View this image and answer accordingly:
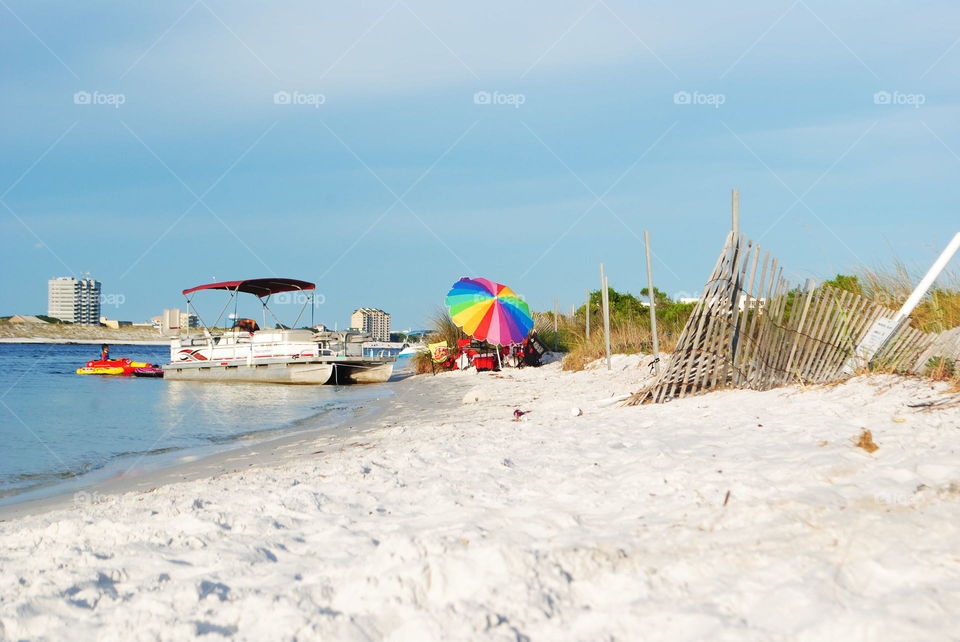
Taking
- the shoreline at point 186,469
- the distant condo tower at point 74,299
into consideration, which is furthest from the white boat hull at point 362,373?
the distant condo tower at point 74,299

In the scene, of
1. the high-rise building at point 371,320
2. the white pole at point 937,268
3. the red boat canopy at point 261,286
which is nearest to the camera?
the white pole at point 937,268

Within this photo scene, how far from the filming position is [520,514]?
392cm

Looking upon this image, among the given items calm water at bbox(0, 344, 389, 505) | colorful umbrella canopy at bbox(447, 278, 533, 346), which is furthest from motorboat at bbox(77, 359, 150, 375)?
colorful umbrella canopy at bbox(447, 278, 533, 346)

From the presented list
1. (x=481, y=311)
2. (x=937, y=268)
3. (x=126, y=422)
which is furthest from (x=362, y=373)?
(x=937, y=268)

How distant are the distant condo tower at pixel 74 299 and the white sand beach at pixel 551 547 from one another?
134125 mm

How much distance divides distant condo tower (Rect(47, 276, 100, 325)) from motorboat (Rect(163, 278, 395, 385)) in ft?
357

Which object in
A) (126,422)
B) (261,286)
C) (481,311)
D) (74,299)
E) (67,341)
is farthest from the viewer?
(74,299)

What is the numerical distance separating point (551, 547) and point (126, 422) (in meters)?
12.9

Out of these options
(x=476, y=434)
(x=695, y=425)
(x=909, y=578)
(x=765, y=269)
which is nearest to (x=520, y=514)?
(x=909, y=578)

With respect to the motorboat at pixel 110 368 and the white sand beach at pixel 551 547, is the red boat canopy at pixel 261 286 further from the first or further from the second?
the white sand beach at pixel 551 547

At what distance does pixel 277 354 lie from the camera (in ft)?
88.9

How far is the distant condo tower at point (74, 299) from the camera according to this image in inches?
5017

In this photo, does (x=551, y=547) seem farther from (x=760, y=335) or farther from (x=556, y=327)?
(x=556, y=327)

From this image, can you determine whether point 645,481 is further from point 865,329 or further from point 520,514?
point 865,329
